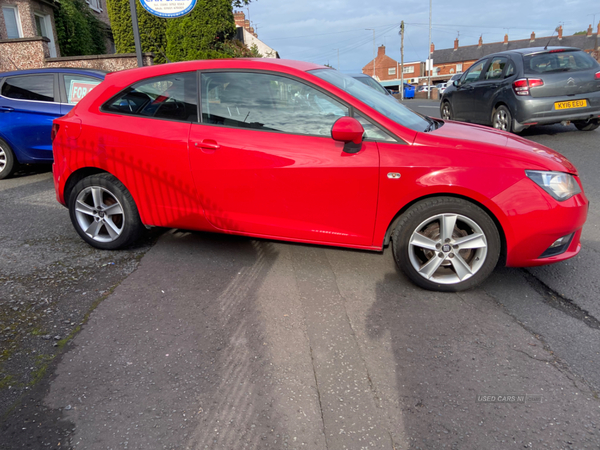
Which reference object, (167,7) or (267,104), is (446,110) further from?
(267,104)

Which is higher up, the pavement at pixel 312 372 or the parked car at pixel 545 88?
the parked car at pixel 545 88

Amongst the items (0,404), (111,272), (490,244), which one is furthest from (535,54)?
(0,404)

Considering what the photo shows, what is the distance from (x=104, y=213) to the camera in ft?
14.1

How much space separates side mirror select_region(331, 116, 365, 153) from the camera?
3.29 m

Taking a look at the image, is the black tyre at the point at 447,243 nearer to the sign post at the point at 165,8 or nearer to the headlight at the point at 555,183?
the headlight at the point at 555,183

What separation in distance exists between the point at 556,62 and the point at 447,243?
717cm

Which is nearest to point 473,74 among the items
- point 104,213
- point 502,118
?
point 502,118

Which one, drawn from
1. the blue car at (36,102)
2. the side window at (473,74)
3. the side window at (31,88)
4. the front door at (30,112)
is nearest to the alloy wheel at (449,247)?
the blue car at (36,102)

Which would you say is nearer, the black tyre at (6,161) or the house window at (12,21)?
the black tyre at (6,161)

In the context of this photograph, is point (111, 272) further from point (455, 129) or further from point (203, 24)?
point (203, 24)

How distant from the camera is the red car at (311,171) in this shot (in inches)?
129

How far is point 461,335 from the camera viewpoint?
2.94m

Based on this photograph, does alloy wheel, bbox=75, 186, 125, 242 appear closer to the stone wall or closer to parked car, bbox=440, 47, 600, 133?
parked car, bbox=440, 47, 600, 133

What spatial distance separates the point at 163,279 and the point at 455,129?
2.68m
